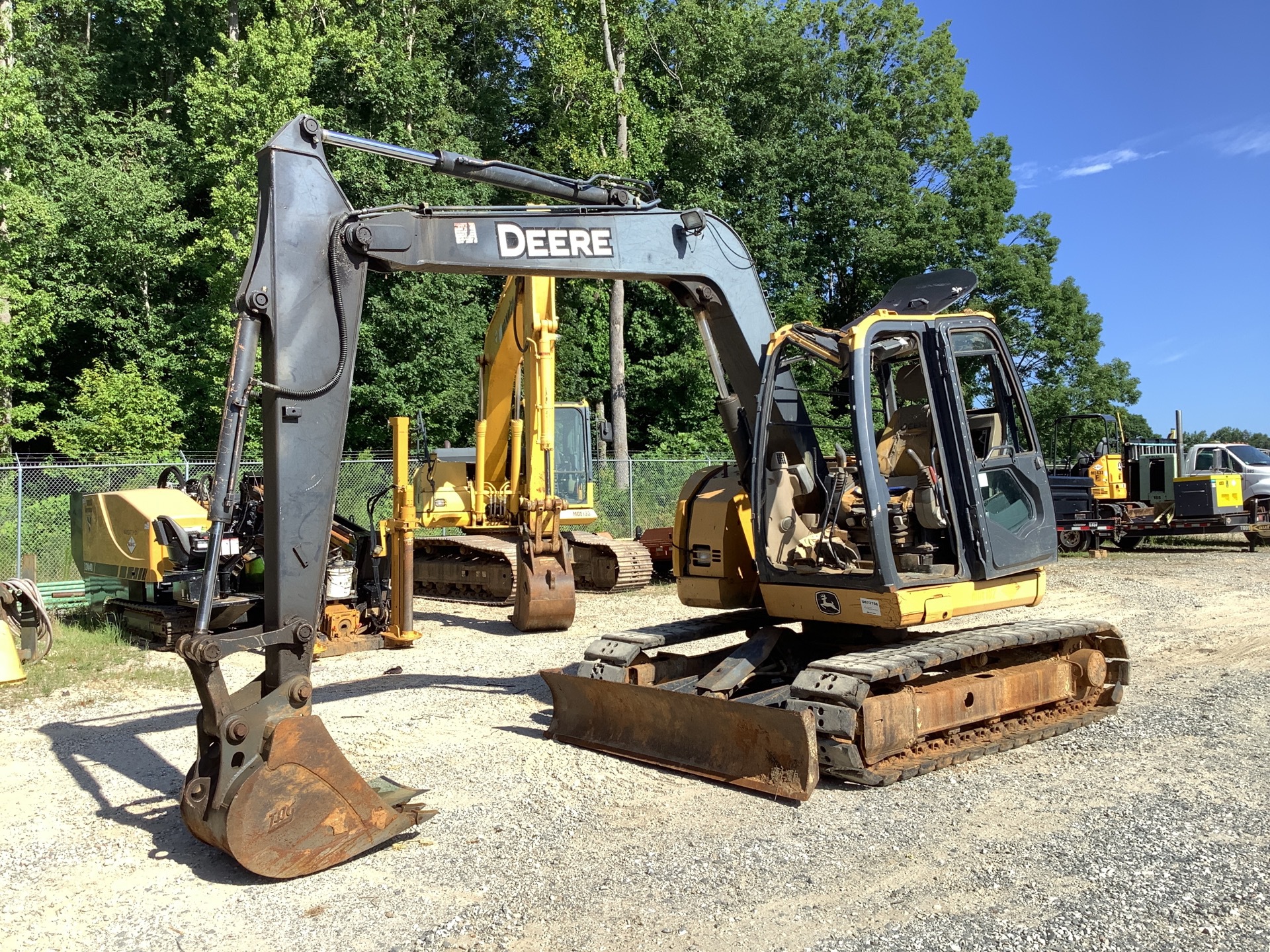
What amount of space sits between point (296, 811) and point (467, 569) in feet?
33.1

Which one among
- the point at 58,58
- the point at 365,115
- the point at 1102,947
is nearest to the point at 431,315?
the point at 365,115

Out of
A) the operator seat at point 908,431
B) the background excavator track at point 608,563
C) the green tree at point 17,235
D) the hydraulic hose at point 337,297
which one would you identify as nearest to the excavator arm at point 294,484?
the hydraulic hose at point 337,297

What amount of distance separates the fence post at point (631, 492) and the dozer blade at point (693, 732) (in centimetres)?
1365

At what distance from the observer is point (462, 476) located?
1499 centimetres

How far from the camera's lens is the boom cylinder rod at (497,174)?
5.77m

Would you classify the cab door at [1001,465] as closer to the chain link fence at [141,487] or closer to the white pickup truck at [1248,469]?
the chain link fence at [141,487]

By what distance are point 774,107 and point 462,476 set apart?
25.8m

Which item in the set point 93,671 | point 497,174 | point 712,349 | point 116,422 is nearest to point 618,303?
point 116,422

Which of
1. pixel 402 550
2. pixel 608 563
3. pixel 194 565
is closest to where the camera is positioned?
pixel 194 565

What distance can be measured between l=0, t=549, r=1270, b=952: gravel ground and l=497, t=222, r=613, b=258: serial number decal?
309 cm

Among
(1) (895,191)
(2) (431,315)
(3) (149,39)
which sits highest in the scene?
(3) (149,39)

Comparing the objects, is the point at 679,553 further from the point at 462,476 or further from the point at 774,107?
the point at 774,107

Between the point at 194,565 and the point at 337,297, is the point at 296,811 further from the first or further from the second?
the point at 194,565

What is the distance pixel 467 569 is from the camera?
48.2 feet
